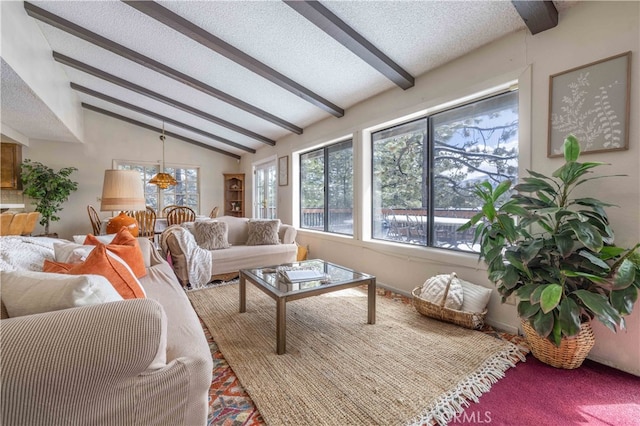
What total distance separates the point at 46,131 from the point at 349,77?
5164 millimetres

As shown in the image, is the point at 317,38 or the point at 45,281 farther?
the point at 317,38

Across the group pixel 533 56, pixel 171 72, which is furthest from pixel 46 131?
pixel 533 56

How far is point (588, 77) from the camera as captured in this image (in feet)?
6.15

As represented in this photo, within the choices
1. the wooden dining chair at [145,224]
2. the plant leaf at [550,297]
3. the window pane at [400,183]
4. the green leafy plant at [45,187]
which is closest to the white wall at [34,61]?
the green leafy plant at [45,187]

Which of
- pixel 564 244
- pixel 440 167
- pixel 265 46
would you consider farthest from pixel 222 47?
pixel 564 244

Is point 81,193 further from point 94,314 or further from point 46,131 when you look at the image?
point 94,314

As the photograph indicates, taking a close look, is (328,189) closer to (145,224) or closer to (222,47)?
(222,47)

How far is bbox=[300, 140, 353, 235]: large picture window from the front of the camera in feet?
13.5

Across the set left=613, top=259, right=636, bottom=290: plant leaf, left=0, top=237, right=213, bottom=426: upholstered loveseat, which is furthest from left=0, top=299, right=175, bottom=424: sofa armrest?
left=613, top=259, right=636, bottom=290: plant leaf

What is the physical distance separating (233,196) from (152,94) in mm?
3218

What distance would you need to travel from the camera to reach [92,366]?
776 millimetres

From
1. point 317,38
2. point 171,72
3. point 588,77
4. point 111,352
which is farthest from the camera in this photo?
point 171,72

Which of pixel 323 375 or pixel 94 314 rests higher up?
pixel 94 314

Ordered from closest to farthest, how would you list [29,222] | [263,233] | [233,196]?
[263,233]
[29,222]
[233,196]
